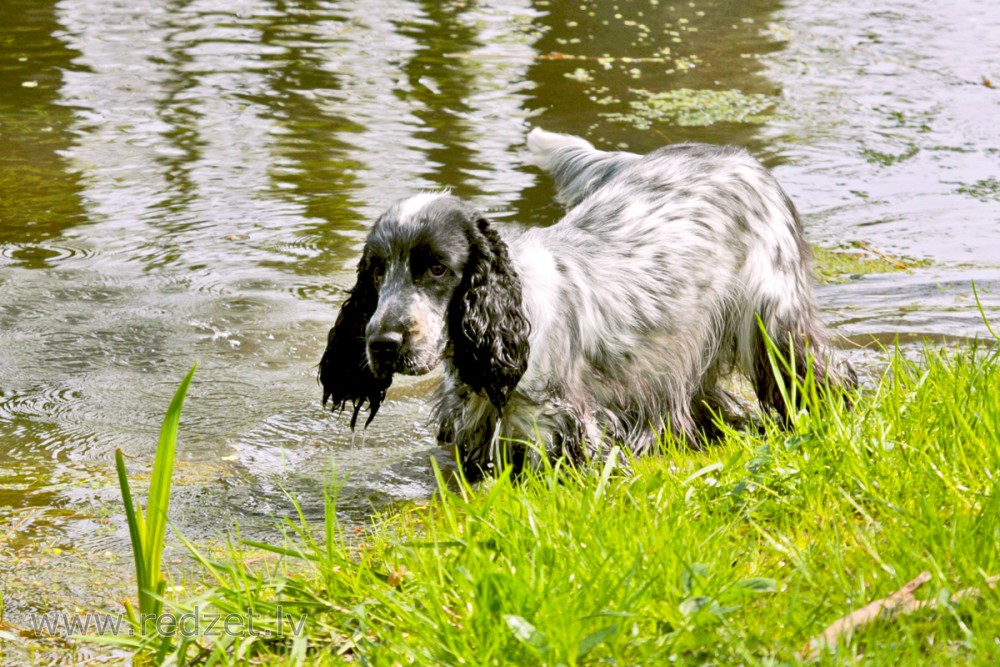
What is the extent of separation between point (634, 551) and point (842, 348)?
129 inches

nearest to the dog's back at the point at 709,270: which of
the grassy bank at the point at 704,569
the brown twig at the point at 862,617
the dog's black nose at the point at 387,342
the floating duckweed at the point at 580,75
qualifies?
the dog's black nose at the point at 387,342

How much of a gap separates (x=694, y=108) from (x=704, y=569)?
7.78m

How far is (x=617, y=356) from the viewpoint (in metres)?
5.11

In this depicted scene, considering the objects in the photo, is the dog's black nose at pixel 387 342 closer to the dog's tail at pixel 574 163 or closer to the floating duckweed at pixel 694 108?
the dog's tail at pixel 574 163

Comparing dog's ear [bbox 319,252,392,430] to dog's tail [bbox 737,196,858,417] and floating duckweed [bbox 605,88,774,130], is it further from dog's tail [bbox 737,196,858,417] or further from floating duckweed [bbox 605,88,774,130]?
floating duckweed [bbox 605,88,774,130]

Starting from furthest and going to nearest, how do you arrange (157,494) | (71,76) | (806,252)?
(71,76)
(806,252)
(157,494)

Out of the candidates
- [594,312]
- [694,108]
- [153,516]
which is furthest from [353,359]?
[694,108]

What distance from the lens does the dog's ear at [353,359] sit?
480 cm

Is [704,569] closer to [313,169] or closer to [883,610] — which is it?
[883,610]

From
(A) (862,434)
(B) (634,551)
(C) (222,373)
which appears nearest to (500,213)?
(C) (222,373)

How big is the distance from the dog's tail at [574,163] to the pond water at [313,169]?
1.26 meters

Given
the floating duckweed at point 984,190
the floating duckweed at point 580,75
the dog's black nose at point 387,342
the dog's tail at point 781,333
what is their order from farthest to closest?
the floating duckweed at point 580,75, the floating duckweed at point 984,190, the dog's tail at point 781,333, the dog's black nose at point 387,342

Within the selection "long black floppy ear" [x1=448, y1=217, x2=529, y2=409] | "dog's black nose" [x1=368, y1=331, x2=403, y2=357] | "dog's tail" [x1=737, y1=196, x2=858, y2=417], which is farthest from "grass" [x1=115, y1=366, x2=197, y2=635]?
"dog's tail" [x1=737, y1=196, x2=858, y2=417]

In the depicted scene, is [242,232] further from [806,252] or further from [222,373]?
[806,252]
